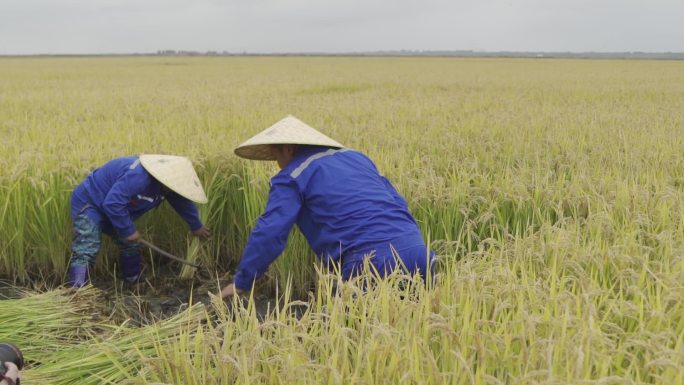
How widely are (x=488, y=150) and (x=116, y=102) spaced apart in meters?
7.35

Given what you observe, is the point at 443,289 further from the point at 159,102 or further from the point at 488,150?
the point at 159,102

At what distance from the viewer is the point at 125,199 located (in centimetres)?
336

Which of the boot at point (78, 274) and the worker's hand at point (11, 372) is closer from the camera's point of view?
the worker's hand at point (11, 372)

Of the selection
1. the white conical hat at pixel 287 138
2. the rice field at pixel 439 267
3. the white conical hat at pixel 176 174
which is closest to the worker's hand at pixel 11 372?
the rice field at pixel 439 267

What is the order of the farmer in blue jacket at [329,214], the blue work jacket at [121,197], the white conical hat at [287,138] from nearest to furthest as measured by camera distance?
1. the farmer in blue jacket at [329,214]
2. the white conical hat at [287,138]
3. the blue work jacket at [121,197]

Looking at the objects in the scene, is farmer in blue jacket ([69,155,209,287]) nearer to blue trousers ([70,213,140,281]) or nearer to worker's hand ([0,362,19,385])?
blue trousers ([70,213,140,281])

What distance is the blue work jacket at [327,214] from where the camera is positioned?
8.13 feet

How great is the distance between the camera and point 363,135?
5297 mm

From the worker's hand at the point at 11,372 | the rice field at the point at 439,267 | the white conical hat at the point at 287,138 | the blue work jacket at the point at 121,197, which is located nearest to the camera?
the rice field at the point at 439,267

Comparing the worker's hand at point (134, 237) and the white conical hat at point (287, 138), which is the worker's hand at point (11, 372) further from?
the worker's hand at point (134, 237)

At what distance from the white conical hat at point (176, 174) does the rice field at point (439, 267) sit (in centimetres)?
35

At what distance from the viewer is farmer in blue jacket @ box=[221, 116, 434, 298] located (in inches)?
97.3

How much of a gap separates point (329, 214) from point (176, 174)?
1.26 metres

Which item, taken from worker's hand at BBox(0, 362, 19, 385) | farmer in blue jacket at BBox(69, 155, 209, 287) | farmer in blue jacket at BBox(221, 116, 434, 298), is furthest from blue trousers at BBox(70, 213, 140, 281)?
worker's hand at BBox(0, 362, 19, 385)
